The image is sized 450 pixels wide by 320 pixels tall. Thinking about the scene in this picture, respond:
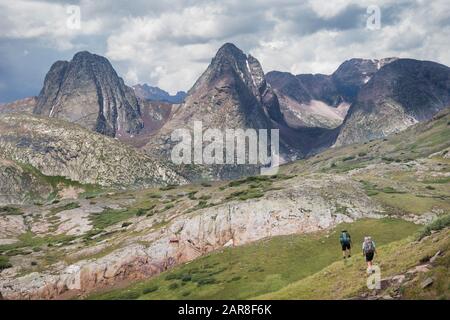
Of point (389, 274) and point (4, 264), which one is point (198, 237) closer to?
point (4, 264)

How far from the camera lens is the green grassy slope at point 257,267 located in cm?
7306

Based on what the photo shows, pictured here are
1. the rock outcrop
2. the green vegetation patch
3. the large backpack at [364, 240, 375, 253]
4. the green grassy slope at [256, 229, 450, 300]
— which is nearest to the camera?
the green grassy slope at [256, 229, 450, 300]

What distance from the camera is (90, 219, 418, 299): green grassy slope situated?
7306 centimetres

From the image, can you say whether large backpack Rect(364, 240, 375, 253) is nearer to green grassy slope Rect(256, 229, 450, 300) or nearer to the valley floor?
green grassy slope Rect(256, 229, 450, 300)

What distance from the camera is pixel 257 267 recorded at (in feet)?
265

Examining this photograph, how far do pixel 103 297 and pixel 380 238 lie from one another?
48296 millimetres

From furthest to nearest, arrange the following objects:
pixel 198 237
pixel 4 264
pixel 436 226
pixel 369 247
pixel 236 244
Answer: pixel 4 264 < pixel 198 237 < pixel 236 244 < pixel 436 226 < pixel 369 247

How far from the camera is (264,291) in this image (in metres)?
67.8

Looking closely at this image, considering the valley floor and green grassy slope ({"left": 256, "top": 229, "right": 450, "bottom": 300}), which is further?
the valley floor

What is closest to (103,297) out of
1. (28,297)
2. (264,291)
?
(28,297)

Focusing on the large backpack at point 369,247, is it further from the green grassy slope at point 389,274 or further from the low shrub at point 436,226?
the low shrub at point 436,226

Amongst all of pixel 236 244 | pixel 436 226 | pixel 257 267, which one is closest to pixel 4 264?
pixel 236 244

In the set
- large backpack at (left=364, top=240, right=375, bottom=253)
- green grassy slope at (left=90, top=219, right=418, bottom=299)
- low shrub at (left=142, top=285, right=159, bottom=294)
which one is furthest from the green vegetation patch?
large backpack at (left=364, top=240, right=375, bottom=253)
